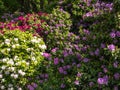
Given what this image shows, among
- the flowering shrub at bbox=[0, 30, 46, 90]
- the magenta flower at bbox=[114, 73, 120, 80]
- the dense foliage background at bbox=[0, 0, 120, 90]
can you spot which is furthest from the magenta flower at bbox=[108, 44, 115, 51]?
the flowering shrub at bbox=[0, 30, 46, 90]

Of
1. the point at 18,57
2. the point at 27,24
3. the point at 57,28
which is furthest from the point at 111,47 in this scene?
the point at 27,24

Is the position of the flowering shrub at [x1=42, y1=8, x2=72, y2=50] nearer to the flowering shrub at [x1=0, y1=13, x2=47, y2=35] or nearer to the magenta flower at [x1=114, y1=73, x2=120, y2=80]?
the flowering shrub at [x1=0, y1=13, x2=47, y2=35]

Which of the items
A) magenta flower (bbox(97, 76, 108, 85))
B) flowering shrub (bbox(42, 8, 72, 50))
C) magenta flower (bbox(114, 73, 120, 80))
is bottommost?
magenta flower (bbox(97, 76, 108, 85))

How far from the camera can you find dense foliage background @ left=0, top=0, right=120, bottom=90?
622 centimetres

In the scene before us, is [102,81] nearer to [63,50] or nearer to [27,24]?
[63,50]

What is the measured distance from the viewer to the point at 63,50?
7.38 m

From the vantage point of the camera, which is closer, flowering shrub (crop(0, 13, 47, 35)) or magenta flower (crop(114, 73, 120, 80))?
magenta flower (crop(114, 73, 120, 80))

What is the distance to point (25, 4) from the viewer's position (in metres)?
9.38

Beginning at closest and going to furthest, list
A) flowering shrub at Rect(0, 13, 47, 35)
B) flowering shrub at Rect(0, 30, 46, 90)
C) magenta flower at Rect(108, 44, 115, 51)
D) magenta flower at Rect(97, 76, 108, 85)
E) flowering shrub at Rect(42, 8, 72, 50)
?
Answer: magenta flower at Rect(97, 76, 108, 85) < magenta flower at Rect(108, 44, 115, 51) < flowering shrub at Rect(0, 30, 46, 90) < flowering shrub at Rect(42, 8, 72, 50) < flowering shrub at Rect(0, 13, 47, 35)

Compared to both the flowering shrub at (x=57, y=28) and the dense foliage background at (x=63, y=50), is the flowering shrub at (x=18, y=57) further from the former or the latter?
the flowering shrub at (x=57, y=28)

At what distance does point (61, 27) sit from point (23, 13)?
1.50m

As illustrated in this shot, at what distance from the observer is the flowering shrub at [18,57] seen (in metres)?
6.65

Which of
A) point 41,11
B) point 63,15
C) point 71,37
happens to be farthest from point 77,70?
point 41,11

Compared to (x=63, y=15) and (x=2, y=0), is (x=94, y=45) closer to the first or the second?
(x=63, y=15)
